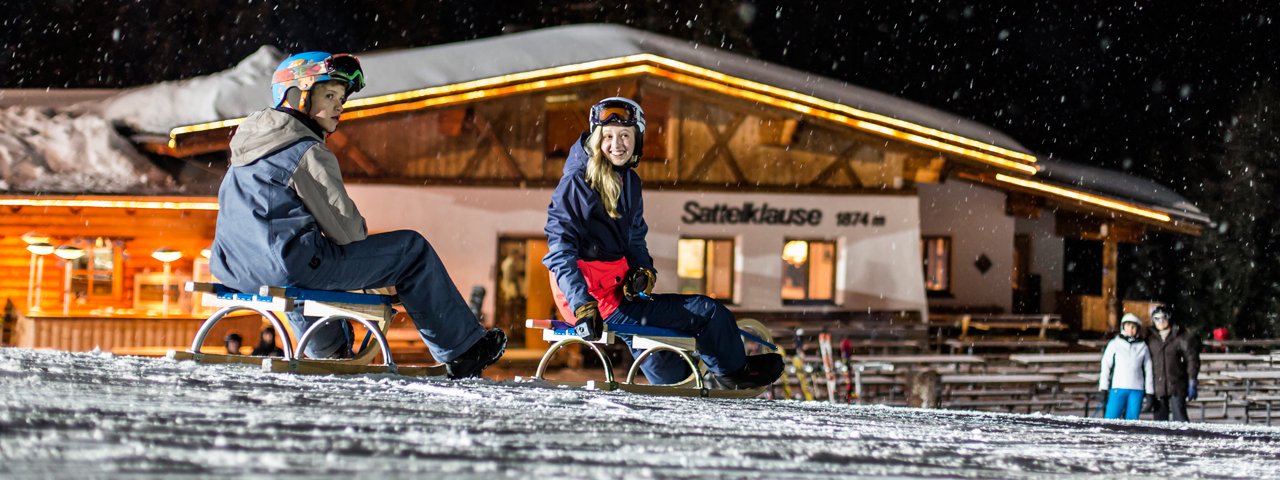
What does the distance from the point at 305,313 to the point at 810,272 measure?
1553 cm

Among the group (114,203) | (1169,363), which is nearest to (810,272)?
(1169,363)

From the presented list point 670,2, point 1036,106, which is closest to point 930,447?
point 670,2

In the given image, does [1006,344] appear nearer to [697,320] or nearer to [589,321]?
[697,320]

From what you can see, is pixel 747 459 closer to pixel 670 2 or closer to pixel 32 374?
pixel 32 374

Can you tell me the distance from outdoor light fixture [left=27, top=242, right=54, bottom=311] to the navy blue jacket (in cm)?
1253

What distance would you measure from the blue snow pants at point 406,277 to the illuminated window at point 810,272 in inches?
585

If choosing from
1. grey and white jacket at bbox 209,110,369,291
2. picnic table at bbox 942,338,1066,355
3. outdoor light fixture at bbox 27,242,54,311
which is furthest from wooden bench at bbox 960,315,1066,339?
grey and white jacket at bbox 209,110,369,291

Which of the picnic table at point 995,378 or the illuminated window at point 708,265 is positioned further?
the illuminated window at point 708,265

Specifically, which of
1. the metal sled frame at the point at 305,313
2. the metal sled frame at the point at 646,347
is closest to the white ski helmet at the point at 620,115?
the metal sled frame at the point at 646,347

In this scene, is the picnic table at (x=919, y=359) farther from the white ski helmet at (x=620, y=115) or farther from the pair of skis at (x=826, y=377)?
the white ski helmet at (x=620, y=115)

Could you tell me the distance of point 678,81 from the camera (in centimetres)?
1783

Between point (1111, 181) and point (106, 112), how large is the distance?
18.9 metres

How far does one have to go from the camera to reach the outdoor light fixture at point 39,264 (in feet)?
53.4

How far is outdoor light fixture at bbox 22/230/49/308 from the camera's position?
16.5 m
